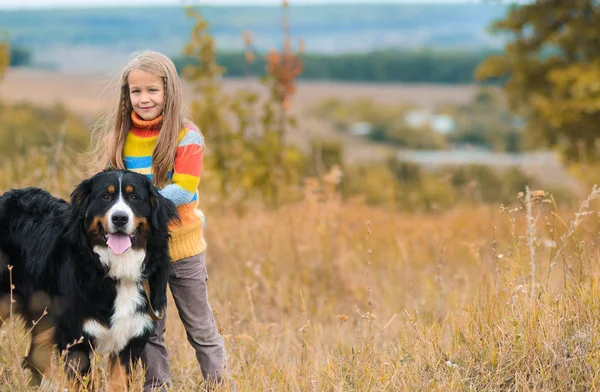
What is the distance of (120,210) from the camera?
11.4 ft

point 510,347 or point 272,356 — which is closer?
point 510,347

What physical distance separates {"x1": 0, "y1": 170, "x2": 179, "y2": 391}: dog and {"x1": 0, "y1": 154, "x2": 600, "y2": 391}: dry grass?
0.82 ft

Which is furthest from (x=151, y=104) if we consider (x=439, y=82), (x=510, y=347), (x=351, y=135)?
(x=439, y=82)

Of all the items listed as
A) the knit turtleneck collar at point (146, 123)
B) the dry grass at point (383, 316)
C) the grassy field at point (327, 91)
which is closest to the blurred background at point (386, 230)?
the dry grass at point (383, 316)

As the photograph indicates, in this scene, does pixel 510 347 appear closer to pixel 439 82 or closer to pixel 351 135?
pixel 351 135

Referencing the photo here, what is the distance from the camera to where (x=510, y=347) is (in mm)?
3627

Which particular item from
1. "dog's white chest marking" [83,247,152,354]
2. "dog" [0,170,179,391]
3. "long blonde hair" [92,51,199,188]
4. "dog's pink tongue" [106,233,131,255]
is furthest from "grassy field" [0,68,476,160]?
"dog's pink tongue" [106,233,131,255]

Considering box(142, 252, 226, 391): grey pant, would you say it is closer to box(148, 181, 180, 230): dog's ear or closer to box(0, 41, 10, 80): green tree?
box(148, 181, 180, 230): dog's ear

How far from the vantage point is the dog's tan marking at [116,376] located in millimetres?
3766

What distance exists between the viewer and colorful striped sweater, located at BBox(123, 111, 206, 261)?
388 centimetres

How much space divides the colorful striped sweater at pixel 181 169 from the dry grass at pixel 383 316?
0.46 m

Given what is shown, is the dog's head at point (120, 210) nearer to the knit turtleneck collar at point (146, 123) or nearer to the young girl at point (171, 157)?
the young girl at point (171, 157)

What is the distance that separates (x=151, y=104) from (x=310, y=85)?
99.9 m

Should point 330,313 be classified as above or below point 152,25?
below
